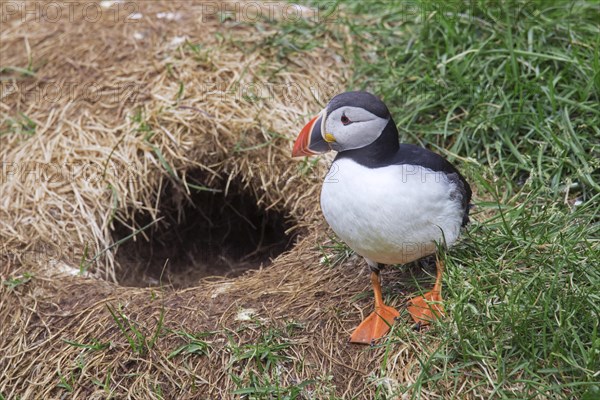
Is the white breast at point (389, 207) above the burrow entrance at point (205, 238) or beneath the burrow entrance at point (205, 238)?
above

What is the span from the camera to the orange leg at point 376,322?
129 inches

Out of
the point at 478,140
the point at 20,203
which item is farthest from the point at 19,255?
the point at 478,140

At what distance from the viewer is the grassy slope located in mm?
3002

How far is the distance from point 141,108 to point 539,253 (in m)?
2.48

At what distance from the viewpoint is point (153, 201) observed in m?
4.67

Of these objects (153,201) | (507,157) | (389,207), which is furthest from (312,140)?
(153,201)

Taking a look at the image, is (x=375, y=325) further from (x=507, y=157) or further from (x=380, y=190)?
(x=507, y=157)

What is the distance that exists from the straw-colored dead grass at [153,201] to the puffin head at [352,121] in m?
0.80

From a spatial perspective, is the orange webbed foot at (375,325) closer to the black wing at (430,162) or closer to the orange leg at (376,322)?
the orange leg at (376,322)

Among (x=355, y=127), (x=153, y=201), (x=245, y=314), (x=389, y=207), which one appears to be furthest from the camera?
(x=153, y=201)

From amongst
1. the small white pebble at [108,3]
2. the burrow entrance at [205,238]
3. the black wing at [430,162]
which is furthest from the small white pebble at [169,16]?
the black wing at [430,162]

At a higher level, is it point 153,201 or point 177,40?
point 177,40

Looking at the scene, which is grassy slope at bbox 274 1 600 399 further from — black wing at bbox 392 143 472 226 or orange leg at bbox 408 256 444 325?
black wing at bbox 392 143 472 226

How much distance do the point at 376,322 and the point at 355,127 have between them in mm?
821
